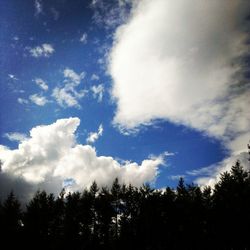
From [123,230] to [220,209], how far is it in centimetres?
1713

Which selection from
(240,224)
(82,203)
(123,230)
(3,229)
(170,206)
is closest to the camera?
(240,224)

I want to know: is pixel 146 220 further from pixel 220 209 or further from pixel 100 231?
pixel 220 209

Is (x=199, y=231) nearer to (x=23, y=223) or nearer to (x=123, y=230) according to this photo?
(x=123, y=230)

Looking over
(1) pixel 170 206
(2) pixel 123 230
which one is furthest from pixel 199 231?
(2) pixel 123 230

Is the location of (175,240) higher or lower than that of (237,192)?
lower

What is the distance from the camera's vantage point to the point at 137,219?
58.1 metres

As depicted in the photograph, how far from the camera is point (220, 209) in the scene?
160ft

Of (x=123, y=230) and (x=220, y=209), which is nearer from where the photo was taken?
(x=220, y=209)

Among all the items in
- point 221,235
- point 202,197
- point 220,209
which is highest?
point 202,197

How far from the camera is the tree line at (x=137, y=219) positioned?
1855 inches

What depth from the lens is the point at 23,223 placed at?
2122 inches

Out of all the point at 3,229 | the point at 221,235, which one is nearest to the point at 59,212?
the point at 3,229

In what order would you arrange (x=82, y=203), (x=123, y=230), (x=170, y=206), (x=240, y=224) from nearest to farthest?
(x=240, y=224) < (x=123, y=230) < (x=170, y=206) < (x=82, y=203)

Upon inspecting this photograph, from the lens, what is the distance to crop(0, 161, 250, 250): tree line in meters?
47.1
